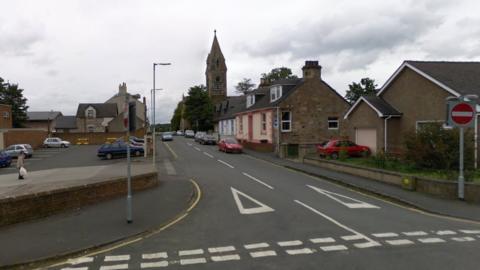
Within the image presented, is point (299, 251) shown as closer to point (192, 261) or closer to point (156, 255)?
point (192, 261)

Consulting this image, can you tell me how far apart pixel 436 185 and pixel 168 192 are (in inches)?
400

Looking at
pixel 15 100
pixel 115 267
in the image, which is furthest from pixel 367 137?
pixel 15 100

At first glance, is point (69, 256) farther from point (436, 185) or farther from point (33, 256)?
point (436, 185)

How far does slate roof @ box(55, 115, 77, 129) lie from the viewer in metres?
86.0

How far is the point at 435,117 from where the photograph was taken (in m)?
21.2

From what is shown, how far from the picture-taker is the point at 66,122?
87.3 meters

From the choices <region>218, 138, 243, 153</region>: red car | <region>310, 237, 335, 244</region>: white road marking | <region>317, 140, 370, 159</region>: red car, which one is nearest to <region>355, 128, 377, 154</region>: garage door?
<region>317, 140, 370, 159</region>: red car

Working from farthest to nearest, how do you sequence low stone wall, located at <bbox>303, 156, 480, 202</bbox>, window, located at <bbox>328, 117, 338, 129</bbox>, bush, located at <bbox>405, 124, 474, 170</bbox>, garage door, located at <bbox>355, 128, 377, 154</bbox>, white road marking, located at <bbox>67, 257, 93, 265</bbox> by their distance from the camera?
window, located at <bbox>328, 117, 338, 129</bbox>, garage door, located at <bbox>355, 128, 377, 154</bbox>, bush, located at <bbox>405, 124, 474, 170</bbox>, low stone wall, located at <bbox>303, 156, 480, 202</bbox>, white road marking, located at <bbox>67, 257, 93, 265</bbox>

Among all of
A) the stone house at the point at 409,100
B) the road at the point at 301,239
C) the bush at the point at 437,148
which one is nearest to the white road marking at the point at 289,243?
the road at the point at 301,239

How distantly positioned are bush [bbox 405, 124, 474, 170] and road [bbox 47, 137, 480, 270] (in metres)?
4.54

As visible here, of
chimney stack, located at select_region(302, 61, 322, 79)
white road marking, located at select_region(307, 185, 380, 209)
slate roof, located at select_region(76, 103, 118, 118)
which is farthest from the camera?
slate roof, located at select_region(76, 103, 118, 118)

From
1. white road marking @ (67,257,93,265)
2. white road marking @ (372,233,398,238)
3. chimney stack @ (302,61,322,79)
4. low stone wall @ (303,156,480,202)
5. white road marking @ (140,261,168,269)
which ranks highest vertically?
chimney stack @ (302,61,322,79)

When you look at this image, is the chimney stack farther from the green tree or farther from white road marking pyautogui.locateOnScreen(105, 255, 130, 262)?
the green tree

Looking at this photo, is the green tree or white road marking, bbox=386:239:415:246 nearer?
white road marking, bbox=386:239:415:246
